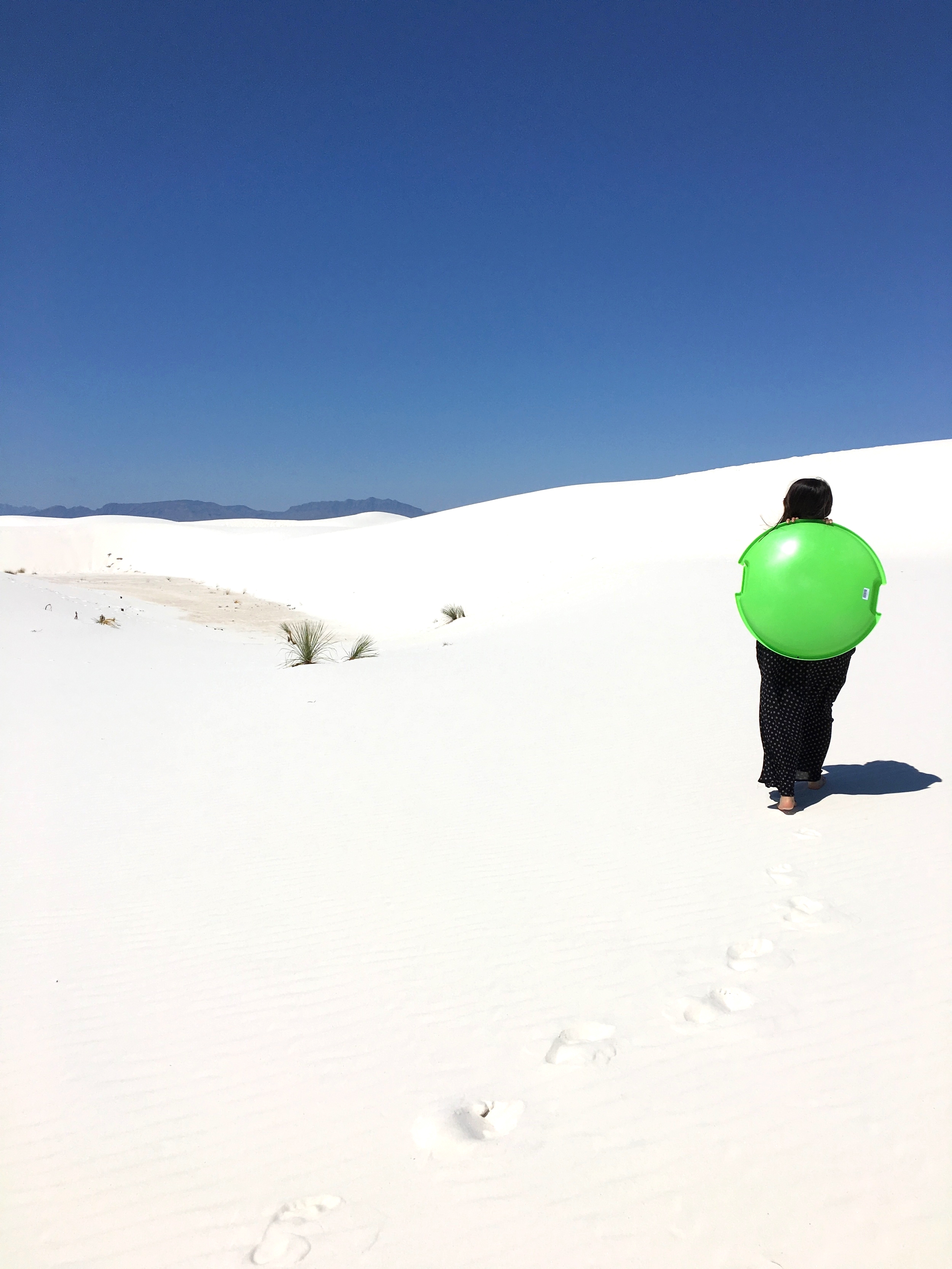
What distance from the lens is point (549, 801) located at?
5086 mm

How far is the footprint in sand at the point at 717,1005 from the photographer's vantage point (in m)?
2.69

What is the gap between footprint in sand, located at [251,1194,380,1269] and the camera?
191 cm

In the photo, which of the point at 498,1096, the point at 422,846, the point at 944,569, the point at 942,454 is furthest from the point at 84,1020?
the point at 942,454

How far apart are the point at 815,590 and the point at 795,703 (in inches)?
28.8

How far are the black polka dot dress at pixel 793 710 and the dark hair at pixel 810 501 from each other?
75 centimetres

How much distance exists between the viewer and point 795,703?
180 inches

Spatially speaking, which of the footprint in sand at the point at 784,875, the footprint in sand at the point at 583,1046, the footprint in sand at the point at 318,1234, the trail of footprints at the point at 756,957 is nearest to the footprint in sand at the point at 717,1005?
the trail of footprints at the point at 756,957

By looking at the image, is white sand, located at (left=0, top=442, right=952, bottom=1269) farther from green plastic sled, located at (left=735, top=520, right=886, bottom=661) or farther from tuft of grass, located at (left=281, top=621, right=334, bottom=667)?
tuft of grass, located at (left=281, top=621, right=334, bottom=667)

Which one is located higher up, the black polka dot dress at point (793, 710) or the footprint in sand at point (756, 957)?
the black polka dot dress at point (793, 710)

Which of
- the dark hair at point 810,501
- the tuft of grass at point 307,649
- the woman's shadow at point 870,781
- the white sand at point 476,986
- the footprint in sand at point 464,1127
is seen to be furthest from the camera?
the tuft of grass at point 307,649

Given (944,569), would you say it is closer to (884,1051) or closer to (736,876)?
(736,876)

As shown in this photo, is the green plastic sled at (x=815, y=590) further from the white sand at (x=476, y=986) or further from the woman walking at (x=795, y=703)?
the white sand at (x=476, y=986)

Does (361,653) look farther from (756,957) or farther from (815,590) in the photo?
(756,957)

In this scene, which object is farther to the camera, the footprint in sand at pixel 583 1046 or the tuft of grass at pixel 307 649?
the tuft of grass at pixel 307 649
